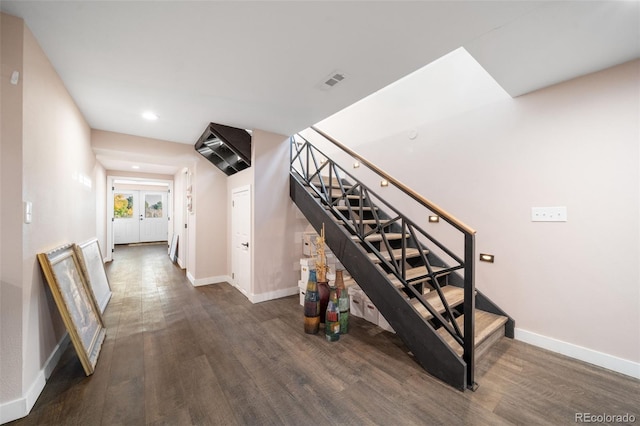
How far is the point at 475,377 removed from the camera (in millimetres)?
1891

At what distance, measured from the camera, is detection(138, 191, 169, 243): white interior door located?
9.62 meters

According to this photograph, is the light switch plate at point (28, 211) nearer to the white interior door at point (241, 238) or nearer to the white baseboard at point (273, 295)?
the white interior door at point (241, 238)

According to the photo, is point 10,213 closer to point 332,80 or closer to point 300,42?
point 300,42

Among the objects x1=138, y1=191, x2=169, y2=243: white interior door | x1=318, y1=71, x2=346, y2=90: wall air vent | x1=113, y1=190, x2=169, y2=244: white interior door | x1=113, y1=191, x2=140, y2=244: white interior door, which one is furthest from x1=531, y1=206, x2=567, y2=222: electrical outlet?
x1=113, y1=191, x2=140, y2=244: white interior door

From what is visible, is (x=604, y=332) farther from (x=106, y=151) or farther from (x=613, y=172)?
(x=106, y=151)

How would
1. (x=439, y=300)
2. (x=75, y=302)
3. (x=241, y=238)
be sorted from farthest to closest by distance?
(x=241, y=238) < (x=439, y=300) < (x=75, y=302)

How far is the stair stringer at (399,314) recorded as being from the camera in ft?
5.90

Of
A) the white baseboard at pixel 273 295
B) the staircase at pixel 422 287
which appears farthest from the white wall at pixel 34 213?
the staircase at pixel 422 287

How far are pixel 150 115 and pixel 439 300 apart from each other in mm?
4039

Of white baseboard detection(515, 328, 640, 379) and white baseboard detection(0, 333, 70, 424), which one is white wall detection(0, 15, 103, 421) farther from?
white baseboard detection(515, 328, 640, 379)

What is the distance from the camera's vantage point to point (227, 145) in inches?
135

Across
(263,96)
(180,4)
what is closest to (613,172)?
(263,96)

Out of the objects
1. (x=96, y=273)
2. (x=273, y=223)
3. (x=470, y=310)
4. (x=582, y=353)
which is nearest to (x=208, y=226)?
(x=273, y=223)

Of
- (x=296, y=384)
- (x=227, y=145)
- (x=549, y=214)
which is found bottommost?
(x=296, y=384)
